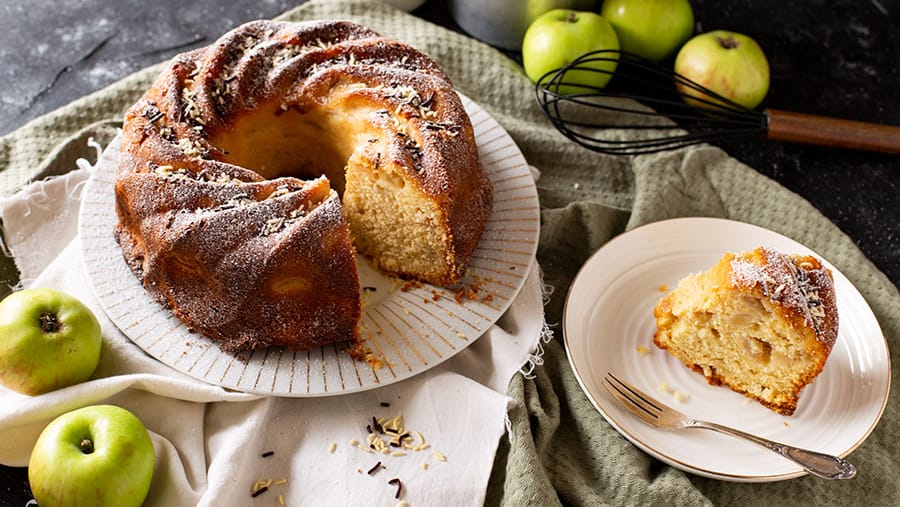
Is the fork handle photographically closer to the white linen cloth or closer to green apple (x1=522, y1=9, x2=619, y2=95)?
the white linen cloth

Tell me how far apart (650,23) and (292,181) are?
1.61 m

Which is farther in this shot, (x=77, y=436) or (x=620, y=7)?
(x=620, y=7)

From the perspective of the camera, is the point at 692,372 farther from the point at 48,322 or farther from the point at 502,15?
the point at 48,322

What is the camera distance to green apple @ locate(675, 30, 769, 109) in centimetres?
316

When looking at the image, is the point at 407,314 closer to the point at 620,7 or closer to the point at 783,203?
the point at 783,203

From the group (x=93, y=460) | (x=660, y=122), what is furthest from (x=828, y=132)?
(x=93, y=460)

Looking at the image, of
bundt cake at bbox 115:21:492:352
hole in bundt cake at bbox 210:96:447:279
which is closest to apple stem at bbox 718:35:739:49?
bundt cake at bbox 115:21:492:352

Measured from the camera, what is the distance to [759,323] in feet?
7.66

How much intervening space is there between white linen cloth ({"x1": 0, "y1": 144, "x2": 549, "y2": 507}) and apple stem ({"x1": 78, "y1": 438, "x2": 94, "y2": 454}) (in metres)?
0.19

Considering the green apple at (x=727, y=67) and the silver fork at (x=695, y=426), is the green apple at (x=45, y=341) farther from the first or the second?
the green apple at (x=727, y=67)

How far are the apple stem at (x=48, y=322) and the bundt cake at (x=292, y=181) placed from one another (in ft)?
0.83

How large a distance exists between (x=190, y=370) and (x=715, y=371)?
1417mm

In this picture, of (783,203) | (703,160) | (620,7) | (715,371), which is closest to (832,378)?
(715,371)

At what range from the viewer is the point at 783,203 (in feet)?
9.67
